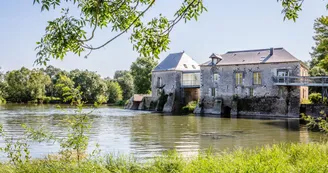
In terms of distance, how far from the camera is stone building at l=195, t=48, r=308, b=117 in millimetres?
30922

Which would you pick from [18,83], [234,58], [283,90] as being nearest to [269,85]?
[283,90]

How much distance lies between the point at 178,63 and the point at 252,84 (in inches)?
415

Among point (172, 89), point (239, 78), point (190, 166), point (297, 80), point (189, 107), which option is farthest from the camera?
point (172, 89)

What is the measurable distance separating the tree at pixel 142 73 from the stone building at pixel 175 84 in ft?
37.3

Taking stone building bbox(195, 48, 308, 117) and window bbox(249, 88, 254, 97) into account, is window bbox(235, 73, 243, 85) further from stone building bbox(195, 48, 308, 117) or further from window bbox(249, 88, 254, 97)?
window bbox(249, 88, 254, 97)

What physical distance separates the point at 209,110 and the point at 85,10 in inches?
1246

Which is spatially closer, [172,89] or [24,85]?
[172,89]

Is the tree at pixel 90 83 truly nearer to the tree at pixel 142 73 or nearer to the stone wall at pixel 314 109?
the tree at pixel 142 73

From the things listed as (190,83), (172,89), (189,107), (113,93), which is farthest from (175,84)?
(113,93)

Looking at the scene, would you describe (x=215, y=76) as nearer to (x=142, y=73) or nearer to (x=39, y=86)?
(x=142, y=73)

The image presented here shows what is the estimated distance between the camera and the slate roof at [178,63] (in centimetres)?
4016

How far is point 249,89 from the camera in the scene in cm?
3322

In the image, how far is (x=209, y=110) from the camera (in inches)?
1388

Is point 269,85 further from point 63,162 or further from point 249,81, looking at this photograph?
point 63,162
